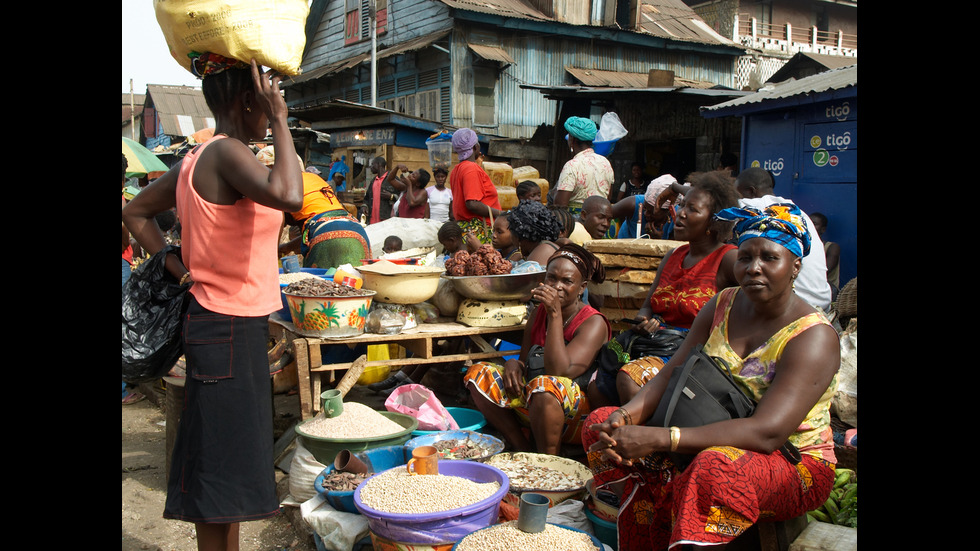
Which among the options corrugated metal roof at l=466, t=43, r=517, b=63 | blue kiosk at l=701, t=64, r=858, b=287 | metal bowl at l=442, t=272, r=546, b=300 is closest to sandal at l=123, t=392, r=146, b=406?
metal bowl at l=442, t=272, r=546, b=300

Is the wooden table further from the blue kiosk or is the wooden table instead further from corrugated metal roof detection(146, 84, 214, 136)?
corrugated metal roof detection(146, 84, 214, 136)

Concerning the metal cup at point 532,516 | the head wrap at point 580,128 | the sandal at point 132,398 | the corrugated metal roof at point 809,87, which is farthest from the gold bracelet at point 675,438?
the corrugated metal roof at point 809,87

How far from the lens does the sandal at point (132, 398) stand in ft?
18.9

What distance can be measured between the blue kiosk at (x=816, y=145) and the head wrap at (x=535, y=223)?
3.87 meters

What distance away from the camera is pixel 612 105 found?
14.6 meters

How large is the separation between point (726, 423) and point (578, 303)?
161 cm

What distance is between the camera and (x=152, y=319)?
2582 mm

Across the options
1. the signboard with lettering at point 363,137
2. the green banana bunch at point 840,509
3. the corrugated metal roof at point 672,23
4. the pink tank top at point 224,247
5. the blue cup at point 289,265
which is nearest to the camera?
the pink tank top at point 224,247

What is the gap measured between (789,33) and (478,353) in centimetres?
2600

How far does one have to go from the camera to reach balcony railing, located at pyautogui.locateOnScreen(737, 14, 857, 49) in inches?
1006

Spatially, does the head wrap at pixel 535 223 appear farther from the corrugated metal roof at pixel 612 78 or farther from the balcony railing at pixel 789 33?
the balcony railing at pixel 789 33

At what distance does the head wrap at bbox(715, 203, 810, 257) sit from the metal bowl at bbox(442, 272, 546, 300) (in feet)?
5.72
